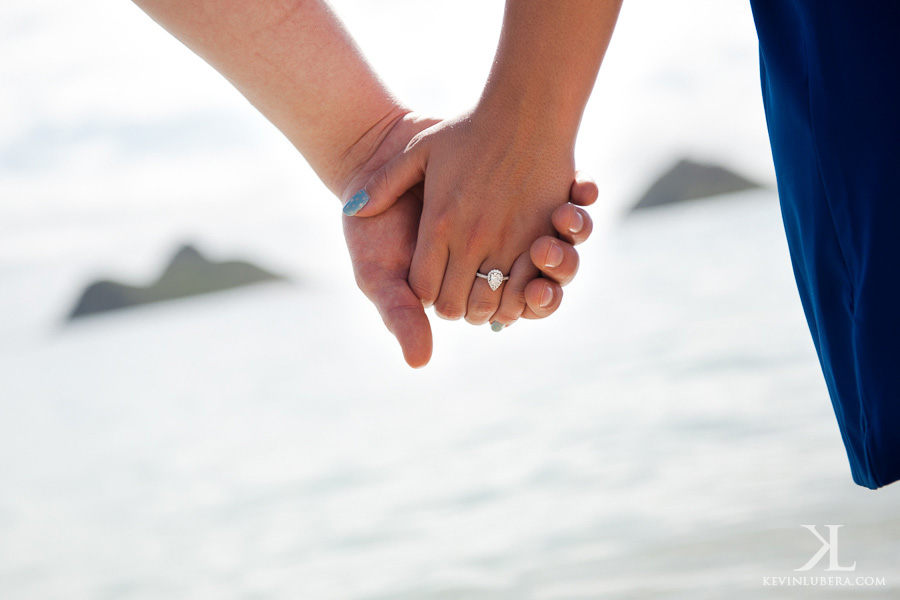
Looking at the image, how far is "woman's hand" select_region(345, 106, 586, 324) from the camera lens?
154 cm

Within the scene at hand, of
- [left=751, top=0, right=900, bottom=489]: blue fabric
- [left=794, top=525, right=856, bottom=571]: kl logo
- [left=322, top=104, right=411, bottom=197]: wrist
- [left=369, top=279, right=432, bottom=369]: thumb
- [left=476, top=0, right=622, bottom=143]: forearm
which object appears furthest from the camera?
[left=794, top=525, right=856, bottom=571]: kl logo

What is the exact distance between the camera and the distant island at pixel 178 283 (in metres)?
39.6

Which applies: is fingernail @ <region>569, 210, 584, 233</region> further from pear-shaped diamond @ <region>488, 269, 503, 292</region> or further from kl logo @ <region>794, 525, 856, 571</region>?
kl logo @ <region>794, 525, 856, 571</region>

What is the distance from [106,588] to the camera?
10.7ft

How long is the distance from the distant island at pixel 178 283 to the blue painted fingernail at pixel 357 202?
38.2 metres

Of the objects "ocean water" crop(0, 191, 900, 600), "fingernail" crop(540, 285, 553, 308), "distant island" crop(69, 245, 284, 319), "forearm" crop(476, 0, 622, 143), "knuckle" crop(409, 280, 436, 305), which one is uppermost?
"forearm" crop(476, 0, 622, 143)

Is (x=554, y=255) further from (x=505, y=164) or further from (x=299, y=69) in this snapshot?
(x=299, y=69)

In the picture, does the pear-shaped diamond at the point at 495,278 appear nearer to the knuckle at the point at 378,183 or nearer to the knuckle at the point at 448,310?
the knuckle at the point at 448,310

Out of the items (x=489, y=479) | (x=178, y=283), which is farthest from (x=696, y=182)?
(x=489, y=479)

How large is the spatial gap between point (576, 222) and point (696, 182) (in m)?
38.3

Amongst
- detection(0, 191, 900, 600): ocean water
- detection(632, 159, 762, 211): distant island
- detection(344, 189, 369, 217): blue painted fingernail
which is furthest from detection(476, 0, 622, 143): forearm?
detection(632, 159, 762, 211): distant island

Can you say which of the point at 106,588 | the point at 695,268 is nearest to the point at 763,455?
the point at 106,588

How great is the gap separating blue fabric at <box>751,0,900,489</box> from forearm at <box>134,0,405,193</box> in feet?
3.36

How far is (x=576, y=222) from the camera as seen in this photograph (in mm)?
1619
